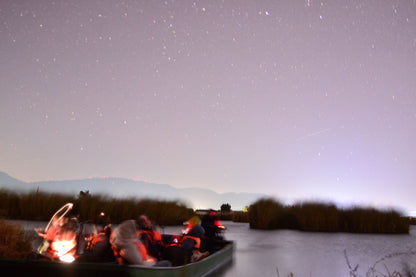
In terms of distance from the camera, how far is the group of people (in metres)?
6.56

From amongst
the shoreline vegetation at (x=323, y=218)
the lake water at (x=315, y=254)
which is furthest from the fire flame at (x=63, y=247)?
the shoreline vegetation at (x=323, y=218)

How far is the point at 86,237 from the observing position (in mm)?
9898

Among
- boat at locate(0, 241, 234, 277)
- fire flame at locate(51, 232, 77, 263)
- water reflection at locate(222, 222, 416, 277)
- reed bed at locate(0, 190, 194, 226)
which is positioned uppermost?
reed bed at locate(0, 190, 194, 226)

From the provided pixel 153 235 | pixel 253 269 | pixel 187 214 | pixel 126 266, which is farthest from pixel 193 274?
pixel 187 214

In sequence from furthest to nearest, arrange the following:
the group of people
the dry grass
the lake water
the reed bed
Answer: the reed bed < the lake water < the dry grass < the group of people

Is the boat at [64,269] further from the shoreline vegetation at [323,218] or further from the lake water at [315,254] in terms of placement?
the shoreline vegetation at [323,218]

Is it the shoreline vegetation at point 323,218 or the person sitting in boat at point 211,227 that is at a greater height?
the shoreline vegetation at point 323,218

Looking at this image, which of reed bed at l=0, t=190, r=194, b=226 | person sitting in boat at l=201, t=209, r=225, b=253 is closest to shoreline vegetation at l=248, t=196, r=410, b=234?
reed bed at l=0, t=190, r=194, b=226

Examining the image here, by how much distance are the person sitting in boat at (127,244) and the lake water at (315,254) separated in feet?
13.1

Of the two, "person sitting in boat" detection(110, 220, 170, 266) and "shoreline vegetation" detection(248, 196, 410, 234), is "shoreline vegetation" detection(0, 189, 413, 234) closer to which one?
"shoreline vegetation" detection(248, 196, 410, 234)

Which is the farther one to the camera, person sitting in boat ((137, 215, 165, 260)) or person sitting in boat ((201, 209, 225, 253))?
person sitting in boat ((201, 209, 225, 253))

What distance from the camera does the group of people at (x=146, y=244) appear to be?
6562 millimetres

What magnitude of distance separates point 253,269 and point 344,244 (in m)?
11.8

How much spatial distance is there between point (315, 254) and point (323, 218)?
1011 cm
